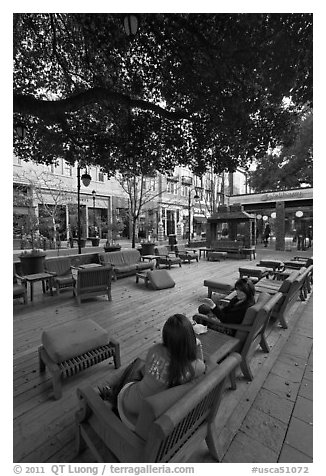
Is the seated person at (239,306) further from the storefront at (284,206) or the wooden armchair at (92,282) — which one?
the storefront at (284,206)

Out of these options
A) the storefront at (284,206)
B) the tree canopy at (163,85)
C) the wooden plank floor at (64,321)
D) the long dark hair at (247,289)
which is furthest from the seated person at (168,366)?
the storefront at (284,206)

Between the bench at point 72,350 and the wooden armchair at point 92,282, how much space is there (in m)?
2.60

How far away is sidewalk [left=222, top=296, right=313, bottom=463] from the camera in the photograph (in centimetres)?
186

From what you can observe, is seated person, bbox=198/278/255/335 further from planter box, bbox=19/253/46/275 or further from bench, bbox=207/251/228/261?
bench, bbox=207/251/228/261

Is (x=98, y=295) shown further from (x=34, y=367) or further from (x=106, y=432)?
(x=106, y=432)

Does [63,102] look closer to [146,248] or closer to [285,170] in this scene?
[146,248]

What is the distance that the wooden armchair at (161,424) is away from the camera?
1.17 metres

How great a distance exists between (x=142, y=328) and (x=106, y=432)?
2681mm

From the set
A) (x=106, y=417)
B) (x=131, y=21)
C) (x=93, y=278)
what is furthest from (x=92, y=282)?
(x=131, y=21)

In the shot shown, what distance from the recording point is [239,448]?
1893mm

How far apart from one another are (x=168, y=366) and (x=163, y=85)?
597cm

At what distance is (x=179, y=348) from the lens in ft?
4.91

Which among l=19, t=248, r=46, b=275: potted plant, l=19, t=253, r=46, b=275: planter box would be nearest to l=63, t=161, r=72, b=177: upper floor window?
l=19, t=248, r=46, b=275: potted plant
